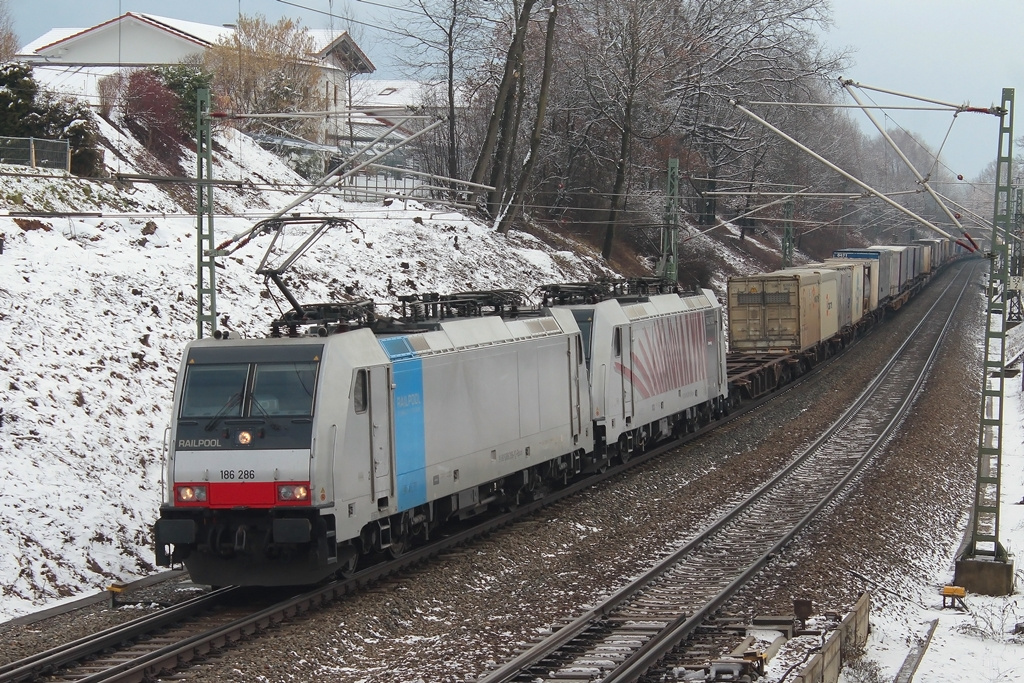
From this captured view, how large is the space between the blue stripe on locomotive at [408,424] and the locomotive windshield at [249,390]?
1.46 metres

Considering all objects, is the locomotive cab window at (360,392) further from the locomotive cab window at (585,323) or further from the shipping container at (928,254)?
the shipping container at (928,254)

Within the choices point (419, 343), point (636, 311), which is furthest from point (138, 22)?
point (419, 343)

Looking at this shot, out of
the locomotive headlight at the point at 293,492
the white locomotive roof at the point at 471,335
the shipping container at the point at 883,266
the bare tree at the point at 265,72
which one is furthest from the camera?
the shipping container at the point at 883,266

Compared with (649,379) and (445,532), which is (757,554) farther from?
(649,379)

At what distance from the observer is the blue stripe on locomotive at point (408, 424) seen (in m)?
13.2

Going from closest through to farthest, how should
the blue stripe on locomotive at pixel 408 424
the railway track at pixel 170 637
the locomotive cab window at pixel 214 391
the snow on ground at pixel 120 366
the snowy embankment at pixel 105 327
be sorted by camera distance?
the railway track at pixel 170 637, the locomotive cab window at pixel 214 391, the snow on ground at pixel 120 366, the blue stripe on locomotive at pixel 408 424, the snowy embankment at pixel 105 327

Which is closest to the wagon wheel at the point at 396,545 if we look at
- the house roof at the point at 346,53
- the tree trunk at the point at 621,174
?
the tree trunk at the point at 621,174

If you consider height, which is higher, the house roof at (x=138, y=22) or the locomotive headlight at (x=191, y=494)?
the house roof at (x=138, y=22)

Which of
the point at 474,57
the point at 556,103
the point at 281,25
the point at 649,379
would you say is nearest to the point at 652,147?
the point at 556,103

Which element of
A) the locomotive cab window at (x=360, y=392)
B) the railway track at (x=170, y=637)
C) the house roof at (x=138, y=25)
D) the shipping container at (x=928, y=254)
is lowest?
the railway track at (x=170, y=637)

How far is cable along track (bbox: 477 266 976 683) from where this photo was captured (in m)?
10.0

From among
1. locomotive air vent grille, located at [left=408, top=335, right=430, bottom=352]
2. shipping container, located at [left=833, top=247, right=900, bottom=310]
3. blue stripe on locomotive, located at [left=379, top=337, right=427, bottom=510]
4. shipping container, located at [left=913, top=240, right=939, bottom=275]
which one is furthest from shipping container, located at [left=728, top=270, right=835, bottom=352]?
shipping container, located at [left=913, top=240, right=939, bottom=275]

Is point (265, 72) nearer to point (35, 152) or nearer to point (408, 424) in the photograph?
point (35, 152)

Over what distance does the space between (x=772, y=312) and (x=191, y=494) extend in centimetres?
2483
